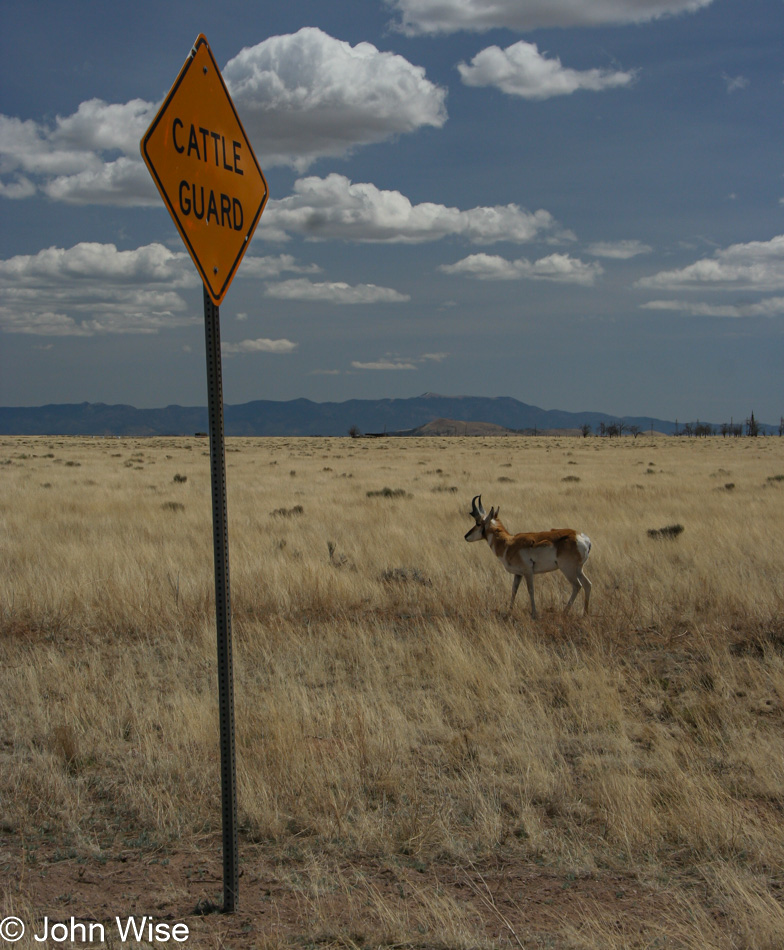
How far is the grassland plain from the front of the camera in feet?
11.4

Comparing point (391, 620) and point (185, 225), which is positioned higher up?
point (185, 225)

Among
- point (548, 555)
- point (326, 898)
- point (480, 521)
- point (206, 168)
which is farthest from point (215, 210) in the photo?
point (480, 521)

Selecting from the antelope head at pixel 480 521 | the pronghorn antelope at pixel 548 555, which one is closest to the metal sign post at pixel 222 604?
the pronghorn antelope at pixel 548 555

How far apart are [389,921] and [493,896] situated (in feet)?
1.80

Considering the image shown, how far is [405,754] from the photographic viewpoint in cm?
496

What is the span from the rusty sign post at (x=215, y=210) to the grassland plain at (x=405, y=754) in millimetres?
765

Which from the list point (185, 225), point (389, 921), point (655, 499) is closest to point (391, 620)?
point (389, 921)

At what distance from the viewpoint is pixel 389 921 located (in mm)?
3281

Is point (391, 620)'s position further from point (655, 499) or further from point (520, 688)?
point (655, 499)

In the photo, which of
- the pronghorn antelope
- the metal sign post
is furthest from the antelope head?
the metal sign post

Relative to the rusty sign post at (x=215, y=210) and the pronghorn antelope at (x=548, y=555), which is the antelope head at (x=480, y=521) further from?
the rusty sign post at (x=215, y=210)

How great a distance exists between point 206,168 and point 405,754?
3.66 meters

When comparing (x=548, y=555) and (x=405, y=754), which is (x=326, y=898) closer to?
(x=405, y=754)

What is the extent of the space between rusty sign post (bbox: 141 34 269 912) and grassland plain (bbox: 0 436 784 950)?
0.76 metres
